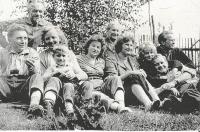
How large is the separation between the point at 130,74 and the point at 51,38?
1.08m

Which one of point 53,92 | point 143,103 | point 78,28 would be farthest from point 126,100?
point 78,28

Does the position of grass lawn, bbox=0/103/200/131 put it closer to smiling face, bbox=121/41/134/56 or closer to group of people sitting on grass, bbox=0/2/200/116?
group of people sitting on grass, bbox=0/2/200/116

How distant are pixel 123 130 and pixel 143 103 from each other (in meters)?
0.97

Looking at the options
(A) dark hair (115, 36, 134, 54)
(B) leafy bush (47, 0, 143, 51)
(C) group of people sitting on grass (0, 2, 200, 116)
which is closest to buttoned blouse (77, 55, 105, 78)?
(C) group of people sitting on grass (0, 2, 200, 116)

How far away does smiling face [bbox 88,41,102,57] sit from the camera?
4.62m

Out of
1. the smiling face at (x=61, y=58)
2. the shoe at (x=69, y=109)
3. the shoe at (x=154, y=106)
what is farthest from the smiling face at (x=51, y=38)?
the shoe at (x=154, y=106)

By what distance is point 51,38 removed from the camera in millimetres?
4562

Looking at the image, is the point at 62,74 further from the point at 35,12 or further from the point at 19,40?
the point at 35,12

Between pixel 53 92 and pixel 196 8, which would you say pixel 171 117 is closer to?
pixel 53 92

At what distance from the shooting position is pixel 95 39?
4641mm

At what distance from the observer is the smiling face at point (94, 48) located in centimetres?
462

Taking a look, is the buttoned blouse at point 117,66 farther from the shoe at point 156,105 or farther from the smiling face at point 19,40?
the smiling face at point 19,40

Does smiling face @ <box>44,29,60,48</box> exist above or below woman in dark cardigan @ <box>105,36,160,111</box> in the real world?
above

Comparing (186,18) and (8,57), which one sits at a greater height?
(186,18)
